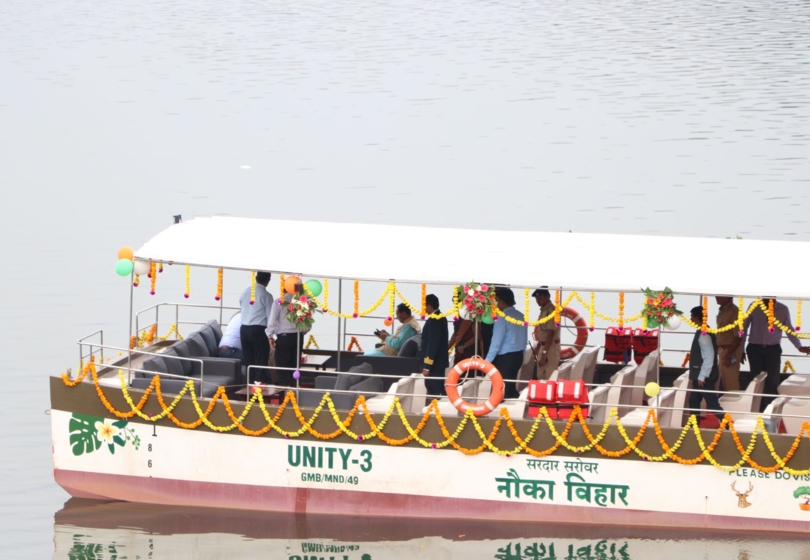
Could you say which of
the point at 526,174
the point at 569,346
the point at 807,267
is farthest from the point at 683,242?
the point at 526,174

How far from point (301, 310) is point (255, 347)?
1.77 m

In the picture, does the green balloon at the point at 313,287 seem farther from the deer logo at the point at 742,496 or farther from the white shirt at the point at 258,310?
the deer logo at the point at 742,496

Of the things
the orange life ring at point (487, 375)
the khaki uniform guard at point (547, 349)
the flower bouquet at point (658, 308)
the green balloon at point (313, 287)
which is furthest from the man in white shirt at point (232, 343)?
the flower bouquet at point (658, 308)

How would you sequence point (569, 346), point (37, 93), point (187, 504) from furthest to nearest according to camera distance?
point (37, 93), point (569, 346), point (187, 504)

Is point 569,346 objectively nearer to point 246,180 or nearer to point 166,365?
point 166,365

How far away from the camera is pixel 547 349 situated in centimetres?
1973

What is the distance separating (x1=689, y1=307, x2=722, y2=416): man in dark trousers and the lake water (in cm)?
204

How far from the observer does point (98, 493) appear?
19.6 meters

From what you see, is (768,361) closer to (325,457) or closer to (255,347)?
(325,457)

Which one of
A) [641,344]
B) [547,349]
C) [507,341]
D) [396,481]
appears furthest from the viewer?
[641,344]

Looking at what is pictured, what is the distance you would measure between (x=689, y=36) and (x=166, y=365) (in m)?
55.5

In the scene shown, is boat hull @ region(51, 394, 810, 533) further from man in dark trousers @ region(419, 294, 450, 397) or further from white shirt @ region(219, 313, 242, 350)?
white shirt @ region(219, 313, 242, 350)

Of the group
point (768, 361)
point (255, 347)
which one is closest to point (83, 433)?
point (255, 347)

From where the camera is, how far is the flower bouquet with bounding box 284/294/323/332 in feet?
61.1
